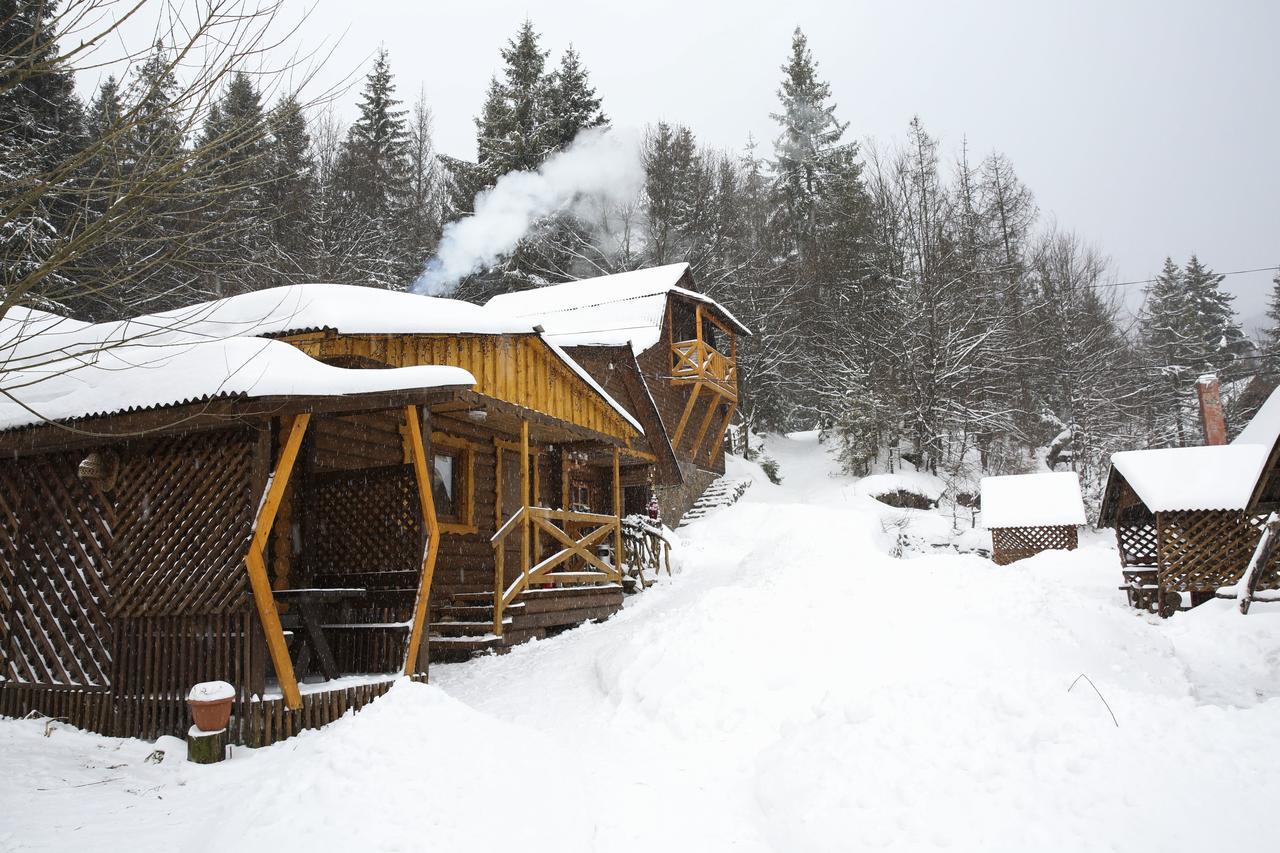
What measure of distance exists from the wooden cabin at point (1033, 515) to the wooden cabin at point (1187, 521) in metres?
6.70

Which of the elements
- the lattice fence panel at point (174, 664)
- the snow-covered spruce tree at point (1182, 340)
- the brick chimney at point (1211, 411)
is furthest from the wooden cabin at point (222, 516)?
the snow-covered spruce tree at point (1182, 340)

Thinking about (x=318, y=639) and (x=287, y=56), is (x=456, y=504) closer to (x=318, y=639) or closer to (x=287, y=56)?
(x=318, y=639)

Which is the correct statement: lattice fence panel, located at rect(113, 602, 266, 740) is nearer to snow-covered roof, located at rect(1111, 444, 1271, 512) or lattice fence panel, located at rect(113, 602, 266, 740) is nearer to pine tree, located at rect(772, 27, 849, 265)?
snow-covered roof, located at rect(1111, 444, 1271, 512)

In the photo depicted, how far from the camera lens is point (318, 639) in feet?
23.6

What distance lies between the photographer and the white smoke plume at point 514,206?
30328mm

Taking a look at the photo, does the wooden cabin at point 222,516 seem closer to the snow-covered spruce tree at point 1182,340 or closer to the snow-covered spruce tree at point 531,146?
the snow-covered spruce tree at point 531,146

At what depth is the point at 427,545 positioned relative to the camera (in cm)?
711

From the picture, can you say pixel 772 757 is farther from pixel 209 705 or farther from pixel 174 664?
pixel 174 664

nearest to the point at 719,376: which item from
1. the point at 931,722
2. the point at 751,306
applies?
the point at 751,306

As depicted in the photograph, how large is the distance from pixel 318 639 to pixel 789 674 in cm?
425

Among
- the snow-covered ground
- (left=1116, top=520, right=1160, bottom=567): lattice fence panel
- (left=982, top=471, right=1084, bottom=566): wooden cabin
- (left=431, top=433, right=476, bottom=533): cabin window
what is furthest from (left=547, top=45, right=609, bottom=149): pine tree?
the snow-covered ground

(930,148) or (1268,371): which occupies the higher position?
(930,148)

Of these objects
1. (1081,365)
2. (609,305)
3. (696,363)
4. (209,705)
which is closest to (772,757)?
(209,705)

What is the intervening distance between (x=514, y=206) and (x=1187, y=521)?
79.3 feet
